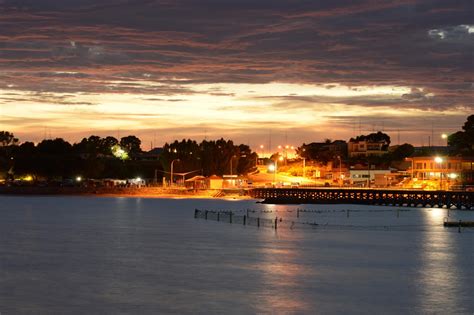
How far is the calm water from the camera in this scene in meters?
38.3

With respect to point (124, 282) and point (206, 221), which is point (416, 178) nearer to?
point (206, 221)

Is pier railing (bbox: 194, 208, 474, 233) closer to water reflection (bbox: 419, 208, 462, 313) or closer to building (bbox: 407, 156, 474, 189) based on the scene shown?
water reflection (bbox: 419, 208, 462, 313)

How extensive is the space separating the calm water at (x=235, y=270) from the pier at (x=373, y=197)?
39.8 meters

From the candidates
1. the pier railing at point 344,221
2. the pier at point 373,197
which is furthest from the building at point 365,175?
the pier railing at point 344,221

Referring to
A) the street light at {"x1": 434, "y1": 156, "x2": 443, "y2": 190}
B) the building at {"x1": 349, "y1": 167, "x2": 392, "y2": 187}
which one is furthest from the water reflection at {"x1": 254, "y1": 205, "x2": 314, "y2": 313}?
the building at {"x1": 349, "y1": 167, "x2": 392, "y2": 187}

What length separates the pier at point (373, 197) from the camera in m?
123

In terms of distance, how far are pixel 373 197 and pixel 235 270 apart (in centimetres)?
9055

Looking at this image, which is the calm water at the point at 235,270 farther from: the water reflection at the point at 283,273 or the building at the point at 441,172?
the building at the point at 441,172

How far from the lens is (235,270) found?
50.2 m

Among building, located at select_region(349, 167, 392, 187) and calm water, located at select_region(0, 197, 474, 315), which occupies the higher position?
building, located at select_region(349, 167, 392, 187)

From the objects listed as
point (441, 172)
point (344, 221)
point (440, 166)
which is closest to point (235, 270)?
point (344, 221)

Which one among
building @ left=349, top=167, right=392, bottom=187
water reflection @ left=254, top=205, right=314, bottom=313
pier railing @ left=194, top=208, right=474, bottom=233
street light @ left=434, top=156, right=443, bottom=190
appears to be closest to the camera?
water reflection @ left=254, top=205, right=314, bottom=313

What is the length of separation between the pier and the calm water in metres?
39.8

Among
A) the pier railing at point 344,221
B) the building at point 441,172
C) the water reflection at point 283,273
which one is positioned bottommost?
the water reflection at point 283,273
